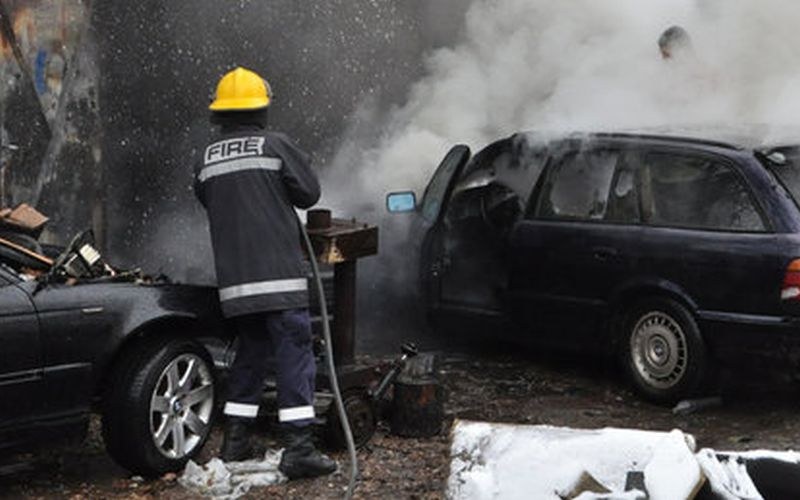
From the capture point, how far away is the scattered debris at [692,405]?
6637 mm

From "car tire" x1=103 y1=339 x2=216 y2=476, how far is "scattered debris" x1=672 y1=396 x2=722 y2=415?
275cm

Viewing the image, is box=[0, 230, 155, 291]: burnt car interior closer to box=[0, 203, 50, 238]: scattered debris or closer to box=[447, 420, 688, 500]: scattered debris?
box=[0, 203, 50, 238]: scattered debris

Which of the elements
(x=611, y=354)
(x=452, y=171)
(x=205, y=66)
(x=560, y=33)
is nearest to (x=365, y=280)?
(x=452, y=171)

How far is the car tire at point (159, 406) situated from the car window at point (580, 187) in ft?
8.95

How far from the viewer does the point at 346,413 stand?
582 cm

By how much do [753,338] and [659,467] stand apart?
269cm

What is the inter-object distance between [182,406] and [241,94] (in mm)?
1568

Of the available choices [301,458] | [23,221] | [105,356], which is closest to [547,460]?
[301,458]

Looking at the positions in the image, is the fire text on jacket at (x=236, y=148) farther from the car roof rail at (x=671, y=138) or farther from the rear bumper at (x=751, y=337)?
the rear bumper at (x=751, y=337)

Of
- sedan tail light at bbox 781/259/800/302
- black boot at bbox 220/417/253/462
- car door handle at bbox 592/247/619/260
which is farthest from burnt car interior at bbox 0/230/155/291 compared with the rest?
sedan tail light at bbox 781/259/800/302

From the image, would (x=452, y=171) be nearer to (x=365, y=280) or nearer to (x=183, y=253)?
(x=365, y=280)

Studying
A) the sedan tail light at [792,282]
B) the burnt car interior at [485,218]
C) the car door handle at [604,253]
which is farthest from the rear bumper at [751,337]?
the burnt car interior at [485,218]

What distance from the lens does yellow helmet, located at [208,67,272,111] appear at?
5578 millimetres

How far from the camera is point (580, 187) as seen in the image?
289 inches
